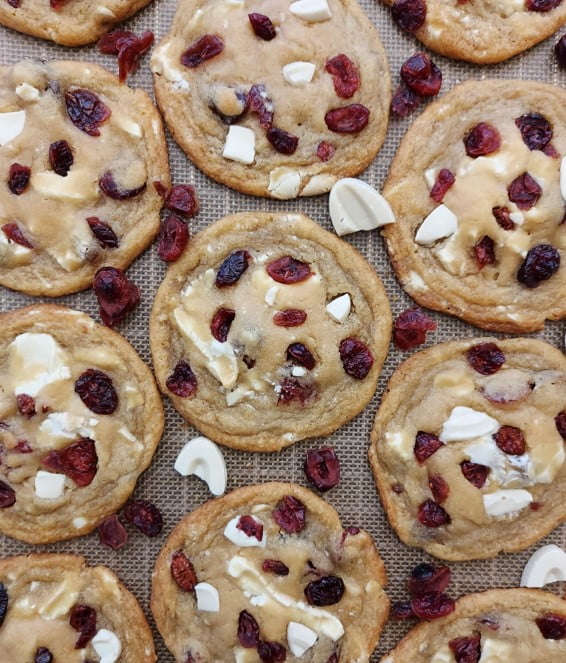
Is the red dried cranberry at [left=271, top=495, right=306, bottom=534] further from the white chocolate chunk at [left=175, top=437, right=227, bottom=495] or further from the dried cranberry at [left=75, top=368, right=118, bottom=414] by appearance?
the dried cranberry at [left=75, top=368, right=118, bottom=414]

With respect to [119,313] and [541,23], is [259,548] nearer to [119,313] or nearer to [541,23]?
[119,313]

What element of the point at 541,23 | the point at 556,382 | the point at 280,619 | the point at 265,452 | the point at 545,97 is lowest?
the point at 280,619

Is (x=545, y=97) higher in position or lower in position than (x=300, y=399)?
higher

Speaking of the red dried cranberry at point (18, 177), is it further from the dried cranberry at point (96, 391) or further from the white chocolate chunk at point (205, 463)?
the white chocolate chunk at point (205, 463)

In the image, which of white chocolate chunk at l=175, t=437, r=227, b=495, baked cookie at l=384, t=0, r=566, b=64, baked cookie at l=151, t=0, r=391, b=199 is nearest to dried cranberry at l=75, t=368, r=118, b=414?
white chocolate chunk at l=175, t=437, r=227, b=495

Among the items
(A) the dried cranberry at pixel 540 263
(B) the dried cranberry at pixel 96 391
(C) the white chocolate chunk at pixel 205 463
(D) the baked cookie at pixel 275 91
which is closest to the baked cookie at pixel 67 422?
(B) the dried cranberry at pixel 96 391

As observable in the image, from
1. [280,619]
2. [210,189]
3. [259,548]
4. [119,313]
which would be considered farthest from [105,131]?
[280,619]
